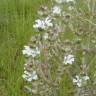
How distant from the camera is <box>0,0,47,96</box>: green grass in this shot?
3.26 m

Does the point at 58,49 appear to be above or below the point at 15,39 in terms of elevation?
below

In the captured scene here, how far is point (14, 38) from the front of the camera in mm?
3758

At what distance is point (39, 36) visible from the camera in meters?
2.69

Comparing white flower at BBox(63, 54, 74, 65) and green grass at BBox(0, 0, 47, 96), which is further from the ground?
green grass at BBox(0, 0, 47, 96)

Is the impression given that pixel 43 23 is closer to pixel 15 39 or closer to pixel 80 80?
pixel 80 80

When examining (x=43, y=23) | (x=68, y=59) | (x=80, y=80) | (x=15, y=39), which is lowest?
(x=80, y=80)

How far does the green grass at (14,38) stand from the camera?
3264 mm

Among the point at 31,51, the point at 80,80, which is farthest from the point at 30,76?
the point at 80,80

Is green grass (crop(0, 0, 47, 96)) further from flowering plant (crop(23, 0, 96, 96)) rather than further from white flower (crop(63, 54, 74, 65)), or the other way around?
white flower (crop(63, 54, 74, 65))

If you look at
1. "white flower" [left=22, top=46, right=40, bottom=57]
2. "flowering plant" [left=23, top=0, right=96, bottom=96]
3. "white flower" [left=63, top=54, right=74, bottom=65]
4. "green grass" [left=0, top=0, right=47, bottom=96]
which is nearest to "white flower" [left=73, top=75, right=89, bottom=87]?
"flowering plant" [left=23, top=0, right=96, bottom=96]

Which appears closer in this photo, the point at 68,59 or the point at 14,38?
the point at 68,59

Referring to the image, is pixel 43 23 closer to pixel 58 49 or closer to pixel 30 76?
pixel 58 49

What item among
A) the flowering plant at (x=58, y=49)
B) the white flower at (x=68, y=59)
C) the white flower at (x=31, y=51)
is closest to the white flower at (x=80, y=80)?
the flowering plant at (x=58, y=49)

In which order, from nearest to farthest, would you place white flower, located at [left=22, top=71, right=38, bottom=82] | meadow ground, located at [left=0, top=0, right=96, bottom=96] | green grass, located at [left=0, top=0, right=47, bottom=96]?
white flower, located at [left=22, top=71, right=38, bottom=82], meadow ground, located at [left=0, top=0, right=96, bottom=96], green grass, located at [left=0, top=0, right=47, bottom=96]
